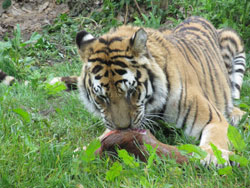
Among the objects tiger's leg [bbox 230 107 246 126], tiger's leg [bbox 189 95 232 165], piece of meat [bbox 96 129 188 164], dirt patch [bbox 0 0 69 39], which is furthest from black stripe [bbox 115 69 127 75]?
dirt patch [bbox 0 0 69 39]

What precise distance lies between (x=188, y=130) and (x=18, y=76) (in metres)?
3.06

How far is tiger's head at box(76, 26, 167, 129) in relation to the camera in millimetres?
3146

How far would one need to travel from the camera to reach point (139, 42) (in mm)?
3279

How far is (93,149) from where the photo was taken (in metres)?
2.80

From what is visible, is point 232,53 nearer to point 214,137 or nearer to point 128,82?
point 214,137

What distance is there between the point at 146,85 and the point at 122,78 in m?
0.29

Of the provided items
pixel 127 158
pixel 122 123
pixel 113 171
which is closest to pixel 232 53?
pixel 122 123

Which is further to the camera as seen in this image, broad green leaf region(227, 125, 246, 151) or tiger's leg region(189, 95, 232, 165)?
tiger's leg region(189, 95, 232, 165)

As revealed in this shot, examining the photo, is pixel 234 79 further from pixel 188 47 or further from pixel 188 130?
pixel 188 130

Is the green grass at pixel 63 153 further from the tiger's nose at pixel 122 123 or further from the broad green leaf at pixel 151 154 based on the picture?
the tiger's nose at pixel 122 123

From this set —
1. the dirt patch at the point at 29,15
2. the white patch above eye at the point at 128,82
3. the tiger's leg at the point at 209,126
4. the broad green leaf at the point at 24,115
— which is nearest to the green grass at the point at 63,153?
the broad green leaf at the point at 24,115

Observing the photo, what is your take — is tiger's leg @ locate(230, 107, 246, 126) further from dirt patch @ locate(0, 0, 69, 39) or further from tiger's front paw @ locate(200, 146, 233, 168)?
dirt patch @ locate(0, 0, 69, 39)

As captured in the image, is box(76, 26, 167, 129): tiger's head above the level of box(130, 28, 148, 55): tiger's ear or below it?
below

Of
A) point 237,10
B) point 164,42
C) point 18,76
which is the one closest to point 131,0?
point 237,10
